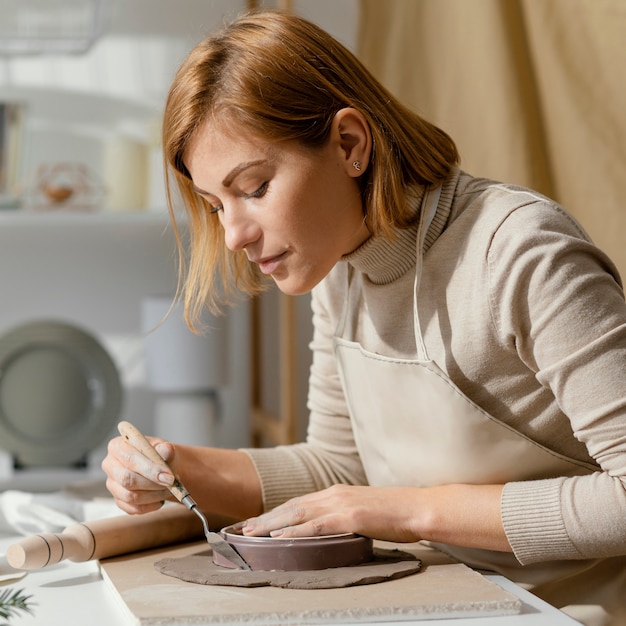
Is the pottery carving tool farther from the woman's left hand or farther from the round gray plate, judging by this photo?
the round gray plate

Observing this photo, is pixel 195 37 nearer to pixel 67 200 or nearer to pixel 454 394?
pixel 67 200

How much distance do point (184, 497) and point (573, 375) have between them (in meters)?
0.40

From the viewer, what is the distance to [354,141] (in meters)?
1.11

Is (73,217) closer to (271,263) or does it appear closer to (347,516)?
(271,263)

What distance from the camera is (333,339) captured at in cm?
126

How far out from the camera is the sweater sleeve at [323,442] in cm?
126

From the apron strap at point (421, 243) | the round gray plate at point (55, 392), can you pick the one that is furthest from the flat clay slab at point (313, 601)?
the round gray plate at point (55, 392)

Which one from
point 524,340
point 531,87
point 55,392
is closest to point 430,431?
point 524,340

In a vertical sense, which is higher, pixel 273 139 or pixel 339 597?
pixel 273 139

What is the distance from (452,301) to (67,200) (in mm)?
1466

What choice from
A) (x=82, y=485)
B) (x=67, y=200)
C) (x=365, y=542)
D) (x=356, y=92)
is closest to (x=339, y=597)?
(x=365, y=542)

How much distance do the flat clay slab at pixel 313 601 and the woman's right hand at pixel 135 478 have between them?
14 cm

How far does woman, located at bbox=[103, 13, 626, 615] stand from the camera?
96 cm

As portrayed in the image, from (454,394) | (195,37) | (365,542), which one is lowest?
(365,542)
